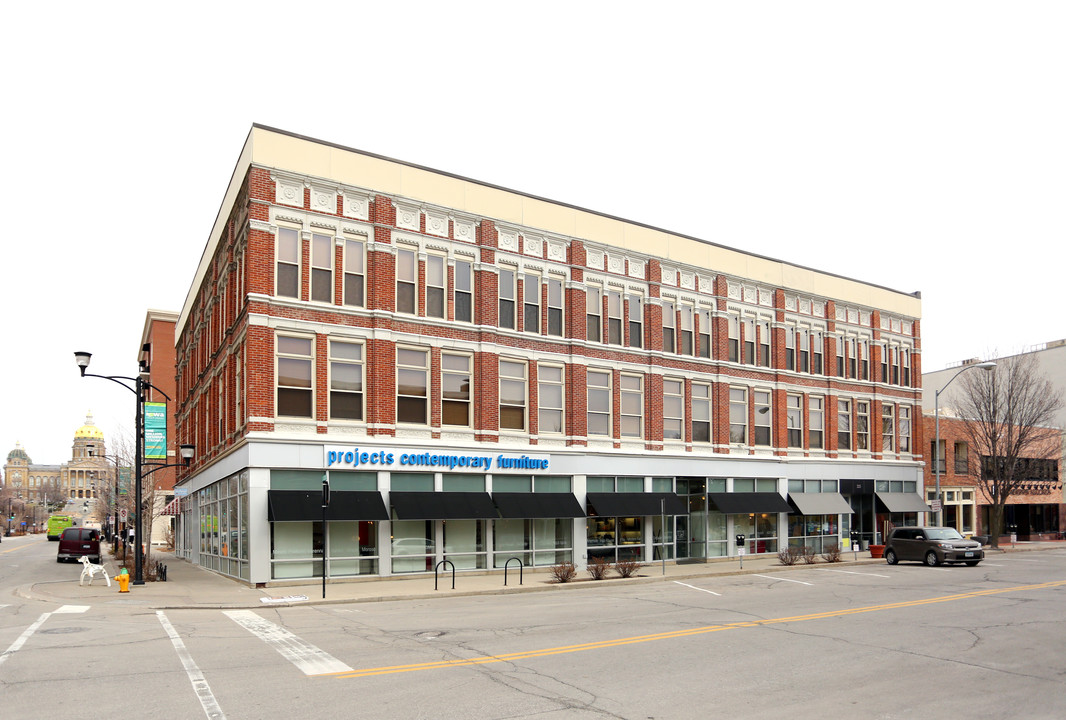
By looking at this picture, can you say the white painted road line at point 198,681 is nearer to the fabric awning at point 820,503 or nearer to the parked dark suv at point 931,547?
the parked dark suv at point 931,547

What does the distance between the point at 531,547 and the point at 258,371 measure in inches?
479

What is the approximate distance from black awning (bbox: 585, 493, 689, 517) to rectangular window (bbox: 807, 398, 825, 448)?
1142 centimetres

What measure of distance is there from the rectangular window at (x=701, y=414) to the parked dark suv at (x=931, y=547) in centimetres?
884

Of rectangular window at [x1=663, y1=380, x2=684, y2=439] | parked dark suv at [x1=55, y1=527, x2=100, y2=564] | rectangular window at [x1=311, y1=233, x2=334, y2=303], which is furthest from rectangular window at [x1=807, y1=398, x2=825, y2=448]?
parked dark suv at [x1=55, y1=527, x2=100, y2=564]

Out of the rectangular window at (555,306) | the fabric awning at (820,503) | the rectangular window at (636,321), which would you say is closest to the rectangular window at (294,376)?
the rectangular window at (555,306)

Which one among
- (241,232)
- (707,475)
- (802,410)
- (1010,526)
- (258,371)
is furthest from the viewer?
(1010,526)

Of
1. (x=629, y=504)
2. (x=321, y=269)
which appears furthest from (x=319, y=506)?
(x=629, y=504)

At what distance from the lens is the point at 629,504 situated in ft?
113

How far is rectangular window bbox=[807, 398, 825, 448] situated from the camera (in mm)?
43750

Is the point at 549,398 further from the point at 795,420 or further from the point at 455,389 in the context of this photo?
the point at 795,420

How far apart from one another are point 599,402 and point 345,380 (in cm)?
1124

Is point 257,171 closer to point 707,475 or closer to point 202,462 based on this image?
point 202,462

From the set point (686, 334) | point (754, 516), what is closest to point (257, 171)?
point (686, 334)

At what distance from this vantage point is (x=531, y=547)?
32.3 meters
